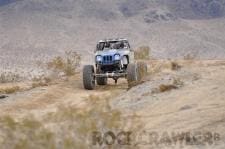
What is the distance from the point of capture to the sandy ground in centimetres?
1130

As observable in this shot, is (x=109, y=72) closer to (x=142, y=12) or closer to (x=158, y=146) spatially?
(x=158, y=146)

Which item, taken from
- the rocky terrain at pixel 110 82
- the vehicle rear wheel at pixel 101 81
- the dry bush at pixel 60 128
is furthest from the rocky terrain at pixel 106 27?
the dry bush at pixel 60 128

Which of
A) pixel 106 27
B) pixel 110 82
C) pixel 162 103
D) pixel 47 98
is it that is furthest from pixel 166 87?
pixel 106 27

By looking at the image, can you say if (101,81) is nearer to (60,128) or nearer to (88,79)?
(88,79)

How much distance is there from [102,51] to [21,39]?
2077 inches

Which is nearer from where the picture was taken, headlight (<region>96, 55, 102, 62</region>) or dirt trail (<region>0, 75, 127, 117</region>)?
dirt trail (<region>0, 75, 127, 117</region>)

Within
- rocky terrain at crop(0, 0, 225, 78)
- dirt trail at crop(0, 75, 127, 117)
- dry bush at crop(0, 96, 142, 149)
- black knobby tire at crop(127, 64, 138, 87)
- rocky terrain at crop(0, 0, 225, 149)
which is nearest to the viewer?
dry bush at crop(0, 96, 142, 149)

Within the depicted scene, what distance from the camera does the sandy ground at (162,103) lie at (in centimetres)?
1130

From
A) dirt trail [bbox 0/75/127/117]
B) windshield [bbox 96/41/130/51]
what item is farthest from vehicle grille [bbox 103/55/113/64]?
dirt trail [bbox 0/75/127/117]

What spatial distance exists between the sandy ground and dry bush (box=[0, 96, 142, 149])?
992 millimetres

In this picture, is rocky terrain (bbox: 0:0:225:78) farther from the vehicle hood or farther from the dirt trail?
the dirt trail

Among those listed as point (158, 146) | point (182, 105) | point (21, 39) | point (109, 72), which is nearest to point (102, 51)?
point (109, 72)

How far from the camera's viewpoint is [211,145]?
978cm

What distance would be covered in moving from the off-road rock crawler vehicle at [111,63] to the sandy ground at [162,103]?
1.65 feet
